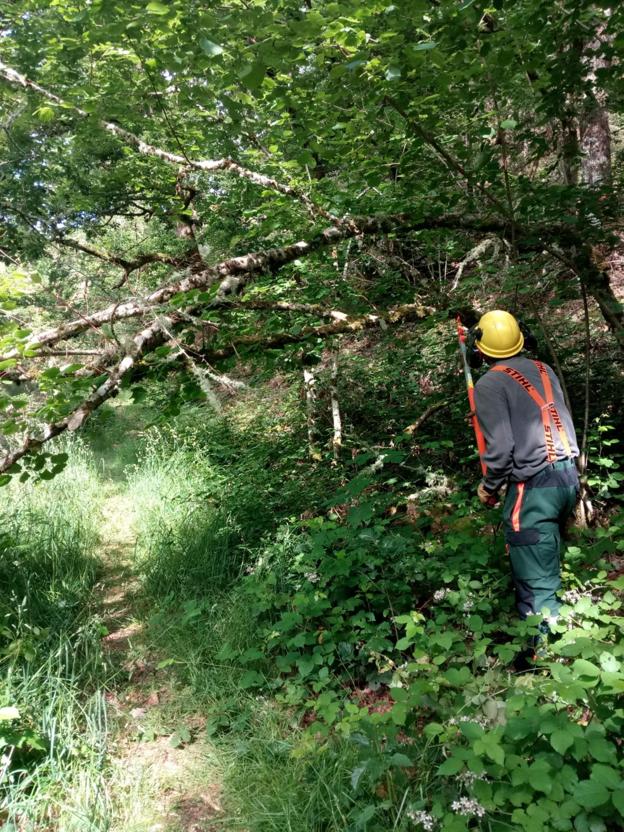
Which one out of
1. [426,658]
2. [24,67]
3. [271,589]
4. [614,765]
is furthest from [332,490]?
[24,67]

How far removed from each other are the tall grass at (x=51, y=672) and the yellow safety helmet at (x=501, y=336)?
10.1ft

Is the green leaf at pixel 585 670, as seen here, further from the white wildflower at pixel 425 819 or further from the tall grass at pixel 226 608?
the tall grass at pixel 226 608

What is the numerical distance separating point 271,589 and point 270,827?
1.61 m

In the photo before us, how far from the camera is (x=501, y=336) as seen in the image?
2945 millimetres

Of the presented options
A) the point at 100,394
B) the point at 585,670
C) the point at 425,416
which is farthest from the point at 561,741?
the point at 425,416

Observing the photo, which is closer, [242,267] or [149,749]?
[149,749]

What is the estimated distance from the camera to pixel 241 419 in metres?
8.30

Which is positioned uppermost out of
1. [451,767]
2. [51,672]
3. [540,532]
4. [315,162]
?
[315,162]

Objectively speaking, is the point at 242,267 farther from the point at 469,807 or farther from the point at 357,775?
the point at 469,807

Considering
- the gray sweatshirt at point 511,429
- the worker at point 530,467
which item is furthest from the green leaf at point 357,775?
the gray sweatshirt at point 511,429

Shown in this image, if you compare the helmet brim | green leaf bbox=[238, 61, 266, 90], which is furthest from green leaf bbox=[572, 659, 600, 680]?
green leaf bbox=[238, 61, 266, 90]

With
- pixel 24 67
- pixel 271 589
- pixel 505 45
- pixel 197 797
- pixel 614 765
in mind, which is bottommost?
pixel 197 797

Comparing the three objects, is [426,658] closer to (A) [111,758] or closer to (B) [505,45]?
(A) [111,758]

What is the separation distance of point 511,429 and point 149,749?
2.76 meters
